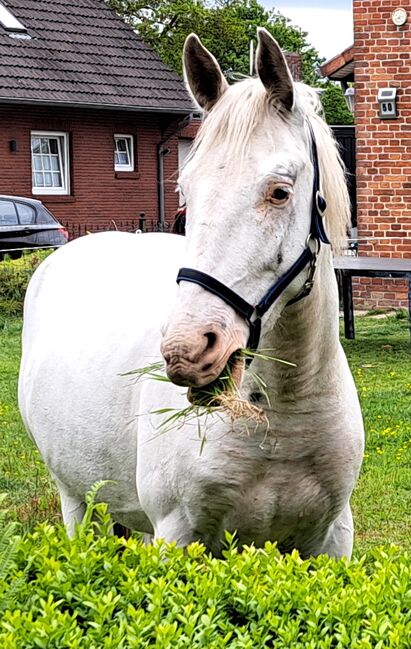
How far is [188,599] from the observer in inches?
120

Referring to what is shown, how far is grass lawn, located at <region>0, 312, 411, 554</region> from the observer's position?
6.60 m

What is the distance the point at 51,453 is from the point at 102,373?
0.59 m

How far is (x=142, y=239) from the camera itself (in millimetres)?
5527

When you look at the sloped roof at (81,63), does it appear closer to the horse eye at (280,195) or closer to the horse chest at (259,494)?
the horse chest at (259,494)

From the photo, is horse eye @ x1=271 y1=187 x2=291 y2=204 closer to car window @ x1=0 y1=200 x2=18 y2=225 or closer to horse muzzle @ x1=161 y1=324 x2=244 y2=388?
horse muzzle @ x1=161 y1=324 x2=244 y2=388

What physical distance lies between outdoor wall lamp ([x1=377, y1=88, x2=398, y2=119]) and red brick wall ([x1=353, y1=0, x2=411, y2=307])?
9 cm

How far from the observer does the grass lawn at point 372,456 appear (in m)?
6.60

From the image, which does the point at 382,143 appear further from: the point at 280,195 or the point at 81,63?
the point at 81,63

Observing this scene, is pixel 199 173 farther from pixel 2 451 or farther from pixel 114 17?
pixel 114 17

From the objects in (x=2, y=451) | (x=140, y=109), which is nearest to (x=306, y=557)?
(x=2, y=451)

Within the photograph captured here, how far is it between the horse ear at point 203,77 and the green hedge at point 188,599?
125 centimetres

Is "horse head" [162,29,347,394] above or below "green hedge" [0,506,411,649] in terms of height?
above

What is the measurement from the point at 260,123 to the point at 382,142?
1337cm

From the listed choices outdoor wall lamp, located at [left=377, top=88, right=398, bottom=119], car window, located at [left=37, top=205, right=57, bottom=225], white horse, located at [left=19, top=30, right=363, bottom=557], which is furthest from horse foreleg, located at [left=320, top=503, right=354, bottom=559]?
car window, located at [left=37, top=205, right=57, bottom=225]
